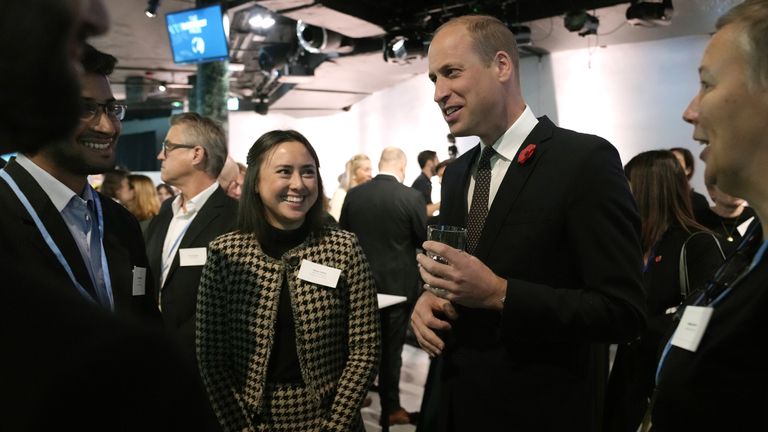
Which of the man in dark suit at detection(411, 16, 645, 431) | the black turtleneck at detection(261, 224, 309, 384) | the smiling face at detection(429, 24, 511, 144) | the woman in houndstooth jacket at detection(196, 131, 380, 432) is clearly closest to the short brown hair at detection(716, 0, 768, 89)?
the man in dark suit at detection(411, 16, 645, 431)

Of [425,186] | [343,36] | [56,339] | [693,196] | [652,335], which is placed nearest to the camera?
[56,339]

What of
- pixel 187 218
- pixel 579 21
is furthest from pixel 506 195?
pixel 579 21

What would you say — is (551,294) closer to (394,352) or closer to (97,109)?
(97,109)

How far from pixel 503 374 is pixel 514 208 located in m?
0.43

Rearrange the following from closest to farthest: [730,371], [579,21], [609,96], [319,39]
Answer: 1. [730,371]
2. [579,21]
3. [319,39]
4. [609,96]

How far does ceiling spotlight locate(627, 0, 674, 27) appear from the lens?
5.93 metres

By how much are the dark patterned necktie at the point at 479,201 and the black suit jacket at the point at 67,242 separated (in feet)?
2.91

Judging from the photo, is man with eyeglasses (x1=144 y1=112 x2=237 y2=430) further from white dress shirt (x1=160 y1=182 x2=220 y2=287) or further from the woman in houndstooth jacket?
the woman in houndstooth jacket

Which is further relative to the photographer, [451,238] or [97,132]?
[97,132]

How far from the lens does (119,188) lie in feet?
15.7

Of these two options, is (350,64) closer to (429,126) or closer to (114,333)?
(429,126)

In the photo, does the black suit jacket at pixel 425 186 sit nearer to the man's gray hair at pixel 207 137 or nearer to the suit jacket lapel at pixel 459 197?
the man's gray hair at pixel 207 137

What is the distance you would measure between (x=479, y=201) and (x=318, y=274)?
2.28 feet

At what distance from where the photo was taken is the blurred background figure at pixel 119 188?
4715 mm
